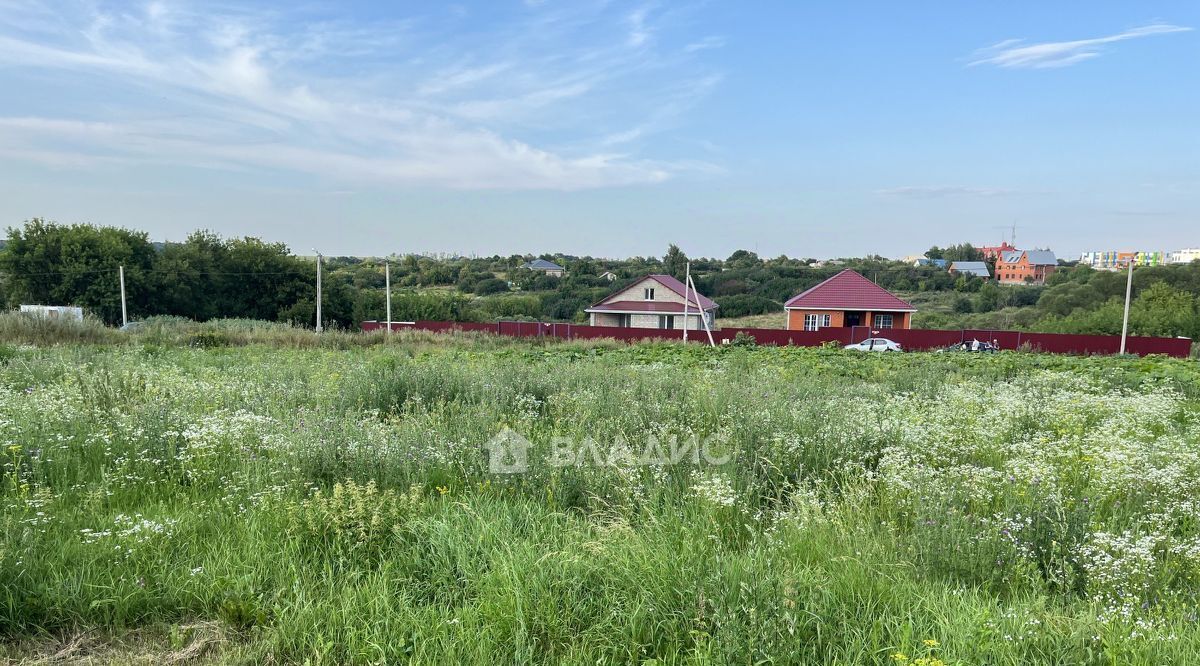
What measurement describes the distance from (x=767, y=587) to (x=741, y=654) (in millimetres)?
336

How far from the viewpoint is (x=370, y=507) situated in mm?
3438

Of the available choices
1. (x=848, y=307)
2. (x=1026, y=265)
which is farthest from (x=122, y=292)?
(x=1026, y=265)

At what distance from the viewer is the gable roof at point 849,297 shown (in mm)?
37812

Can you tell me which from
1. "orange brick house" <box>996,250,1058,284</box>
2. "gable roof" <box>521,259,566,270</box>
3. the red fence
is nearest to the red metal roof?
the red fence

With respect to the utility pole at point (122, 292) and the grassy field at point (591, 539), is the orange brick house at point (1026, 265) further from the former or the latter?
the grassy field at point (591, 539)

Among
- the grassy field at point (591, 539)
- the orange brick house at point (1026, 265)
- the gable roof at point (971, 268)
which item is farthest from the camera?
the orange brick house at point (1026, 265)

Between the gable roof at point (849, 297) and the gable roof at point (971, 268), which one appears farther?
the gable roof at point (971, 268)

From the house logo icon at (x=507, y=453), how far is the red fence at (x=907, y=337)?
812 inches

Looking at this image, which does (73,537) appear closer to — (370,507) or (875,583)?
(370,507)

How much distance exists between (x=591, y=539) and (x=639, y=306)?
43665 millimetres

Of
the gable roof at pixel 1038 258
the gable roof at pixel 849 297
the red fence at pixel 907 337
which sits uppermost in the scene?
the gable roof at pixel 1038 258

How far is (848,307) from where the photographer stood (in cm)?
3816

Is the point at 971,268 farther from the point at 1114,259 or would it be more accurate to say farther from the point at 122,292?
the point at 122,292

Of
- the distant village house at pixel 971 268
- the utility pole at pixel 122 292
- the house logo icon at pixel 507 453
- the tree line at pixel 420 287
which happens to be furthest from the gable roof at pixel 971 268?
the house logo icon at pixel 507 453
